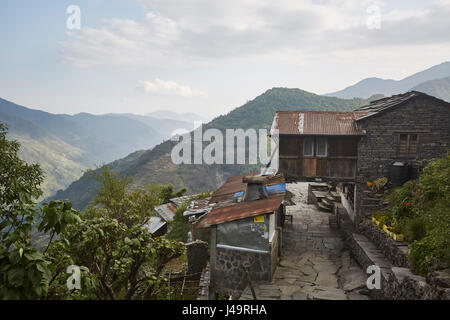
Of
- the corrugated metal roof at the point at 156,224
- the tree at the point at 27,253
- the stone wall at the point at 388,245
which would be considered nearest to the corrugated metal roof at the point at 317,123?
the stone wall at the point at 388,245

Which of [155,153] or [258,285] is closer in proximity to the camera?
[258,285]

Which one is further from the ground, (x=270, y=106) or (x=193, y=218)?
(x=270, y=106)

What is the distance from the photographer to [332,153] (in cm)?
1540

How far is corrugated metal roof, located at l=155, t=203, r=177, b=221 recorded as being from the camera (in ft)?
68.4

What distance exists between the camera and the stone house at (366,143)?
1473 centimetres

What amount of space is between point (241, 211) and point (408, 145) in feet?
33.6

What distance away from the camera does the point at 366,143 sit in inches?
593

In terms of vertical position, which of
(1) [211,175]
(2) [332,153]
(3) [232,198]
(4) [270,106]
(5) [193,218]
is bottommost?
(1) [211,175]

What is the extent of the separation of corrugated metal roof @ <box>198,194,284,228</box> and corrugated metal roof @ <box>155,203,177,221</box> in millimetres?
11090

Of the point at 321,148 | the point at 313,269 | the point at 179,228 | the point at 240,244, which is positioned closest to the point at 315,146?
the point at 321,148

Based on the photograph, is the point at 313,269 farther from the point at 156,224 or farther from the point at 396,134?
the point at 156,224
